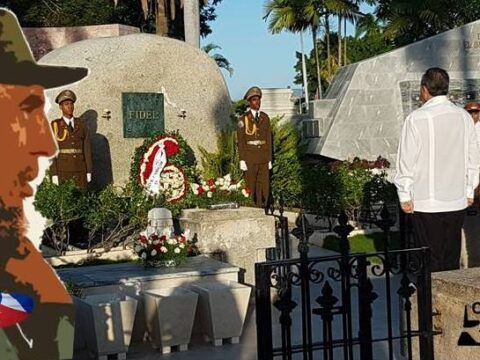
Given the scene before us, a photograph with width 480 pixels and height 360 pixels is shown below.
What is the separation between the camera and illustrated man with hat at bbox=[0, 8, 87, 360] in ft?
10.9

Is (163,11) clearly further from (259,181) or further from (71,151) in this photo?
(71,151)

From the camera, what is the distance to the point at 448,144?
5156 mm

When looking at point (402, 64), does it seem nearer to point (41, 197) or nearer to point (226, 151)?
point (226, 151)

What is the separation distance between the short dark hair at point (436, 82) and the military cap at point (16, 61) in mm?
2554

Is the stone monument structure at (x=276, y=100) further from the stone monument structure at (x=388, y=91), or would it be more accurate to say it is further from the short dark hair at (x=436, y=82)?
the short dark hair at (x=436, y=82)

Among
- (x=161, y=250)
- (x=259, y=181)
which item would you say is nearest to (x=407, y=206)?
(x=161, y=250)

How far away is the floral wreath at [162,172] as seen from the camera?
928 cm

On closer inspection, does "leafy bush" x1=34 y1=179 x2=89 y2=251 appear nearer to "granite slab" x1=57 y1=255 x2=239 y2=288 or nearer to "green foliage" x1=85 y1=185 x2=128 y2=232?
"green foliage" x1=85 y1=185 x2=128 y2=232

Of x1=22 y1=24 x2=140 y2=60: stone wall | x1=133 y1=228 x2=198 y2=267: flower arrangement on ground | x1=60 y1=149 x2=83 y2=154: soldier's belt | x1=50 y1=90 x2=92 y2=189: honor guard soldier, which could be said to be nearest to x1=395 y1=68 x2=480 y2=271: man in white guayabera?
x1=133 y1=228 x2=198 y2=267: flower arrangement on ground

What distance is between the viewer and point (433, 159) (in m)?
5.12

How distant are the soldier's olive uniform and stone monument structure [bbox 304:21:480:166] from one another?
20.1 feet

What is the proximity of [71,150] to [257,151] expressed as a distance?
2.93 metres

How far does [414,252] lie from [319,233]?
22.8 feet

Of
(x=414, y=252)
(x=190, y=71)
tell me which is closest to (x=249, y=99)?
(x=190, y=71)
